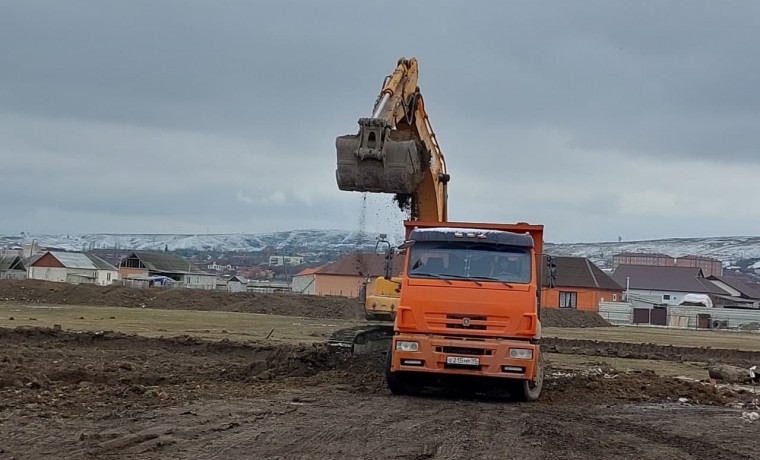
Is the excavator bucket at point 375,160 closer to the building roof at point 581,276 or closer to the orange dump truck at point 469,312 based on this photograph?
the orange dump truck at point 469,312

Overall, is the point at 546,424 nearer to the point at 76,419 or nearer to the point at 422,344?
the point at 422,344

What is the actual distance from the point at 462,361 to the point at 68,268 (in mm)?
122409

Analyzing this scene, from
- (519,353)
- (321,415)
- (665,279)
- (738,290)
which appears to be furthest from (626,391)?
(738,290)

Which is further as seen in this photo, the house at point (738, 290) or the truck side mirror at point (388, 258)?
the house at point (738, 290)

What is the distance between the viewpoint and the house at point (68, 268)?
126 m

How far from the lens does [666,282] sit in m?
128

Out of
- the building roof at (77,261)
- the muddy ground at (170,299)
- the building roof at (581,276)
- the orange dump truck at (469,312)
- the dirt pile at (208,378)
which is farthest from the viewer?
the building roof at (77,261)

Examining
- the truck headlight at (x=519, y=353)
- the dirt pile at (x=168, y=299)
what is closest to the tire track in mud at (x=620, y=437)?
the truck headlight at (x=519, y=353)

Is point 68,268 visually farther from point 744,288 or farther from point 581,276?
point 744,288

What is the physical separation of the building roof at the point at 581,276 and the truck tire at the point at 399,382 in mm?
85283

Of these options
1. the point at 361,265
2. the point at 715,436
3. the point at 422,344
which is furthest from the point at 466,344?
the point at 361,265

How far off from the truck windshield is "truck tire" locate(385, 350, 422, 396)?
1671mm

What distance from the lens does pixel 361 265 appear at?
25.0 metres

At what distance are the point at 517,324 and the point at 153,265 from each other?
13184 centimetres
